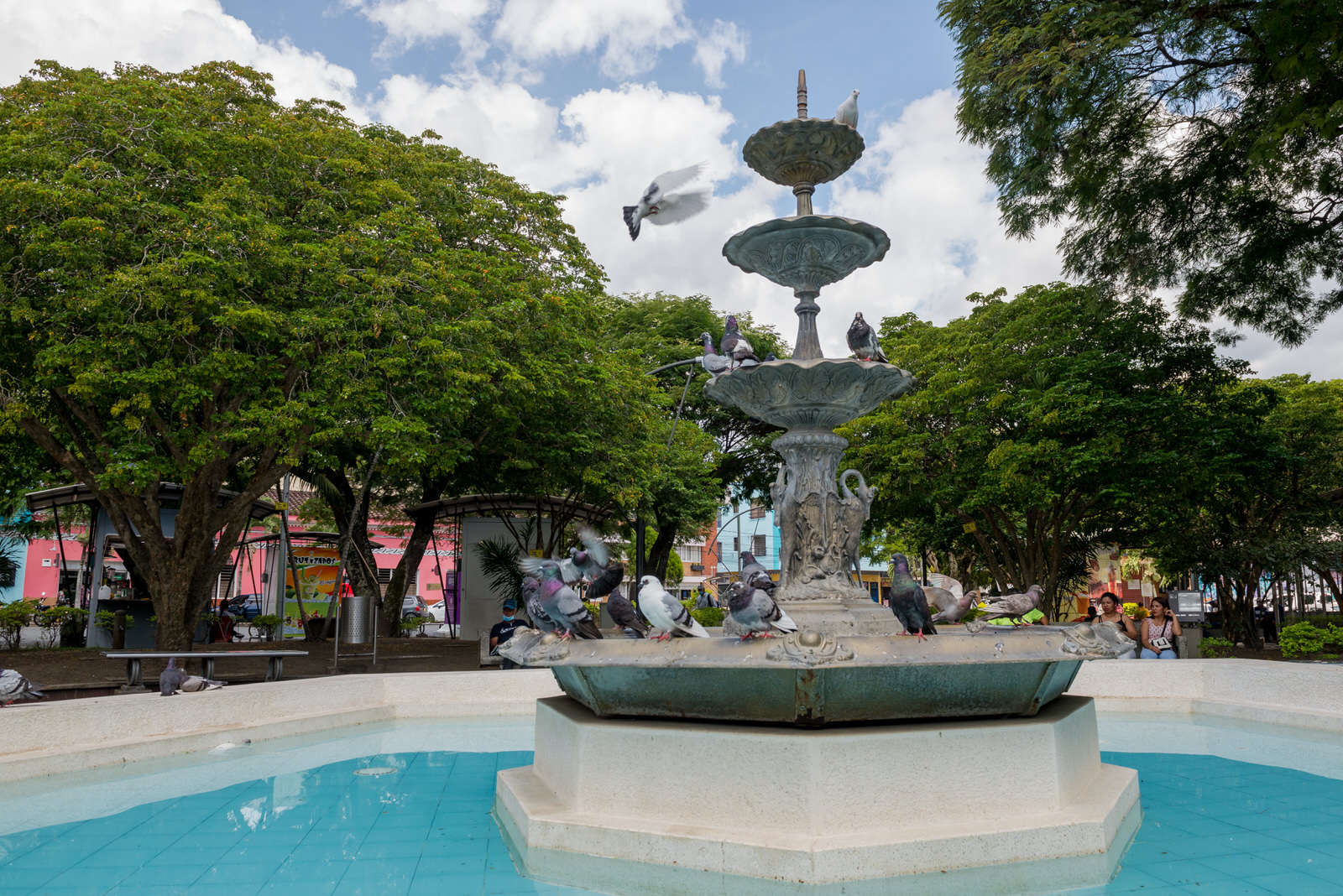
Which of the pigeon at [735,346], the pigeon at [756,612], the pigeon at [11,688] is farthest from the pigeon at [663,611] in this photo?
the pigeon at [11,688]

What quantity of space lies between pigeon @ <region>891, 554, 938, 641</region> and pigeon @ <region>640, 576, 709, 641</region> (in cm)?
142

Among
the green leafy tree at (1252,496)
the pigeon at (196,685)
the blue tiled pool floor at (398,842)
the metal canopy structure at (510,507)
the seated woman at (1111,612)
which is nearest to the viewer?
the blue tiled pool floor at (398,842)

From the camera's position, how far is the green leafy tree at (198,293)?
11.3 metres

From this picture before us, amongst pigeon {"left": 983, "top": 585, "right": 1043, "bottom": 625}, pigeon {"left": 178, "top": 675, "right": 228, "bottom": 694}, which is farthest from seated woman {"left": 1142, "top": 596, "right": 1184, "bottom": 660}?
pigeon {"left": 178, "top": 675, "right": 228, "bottom": 694}

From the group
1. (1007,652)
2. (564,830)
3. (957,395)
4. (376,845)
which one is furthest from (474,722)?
(957,395)

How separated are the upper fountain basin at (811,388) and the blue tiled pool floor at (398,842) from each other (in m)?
3.94

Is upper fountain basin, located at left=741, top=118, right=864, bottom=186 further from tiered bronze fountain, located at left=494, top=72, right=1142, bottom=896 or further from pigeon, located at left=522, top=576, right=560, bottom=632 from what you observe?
tiered bronze fountain, located at left=494, top=72, right=1142, bottom=896

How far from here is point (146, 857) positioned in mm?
4926

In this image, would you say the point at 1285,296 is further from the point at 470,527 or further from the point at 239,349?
the point at 470,527

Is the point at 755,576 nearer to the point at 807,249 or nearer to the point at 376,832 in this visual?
the point at 376,832

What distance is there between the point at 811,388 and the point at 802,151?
2.42m

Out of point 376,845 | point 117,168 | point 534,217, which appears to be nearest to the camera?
point 376,845

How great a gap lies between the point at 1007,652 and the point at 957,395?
15.0m

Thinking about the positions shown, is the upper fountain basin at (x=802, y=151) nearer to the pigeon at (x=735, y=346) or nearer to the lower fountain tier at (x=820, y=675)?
the pigeon at (x=735, y=346)
